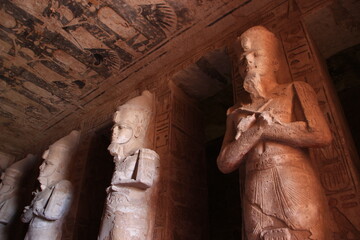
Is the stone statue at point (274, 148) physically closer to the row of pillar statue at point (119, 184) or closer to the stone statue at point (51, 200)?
the row of pillar statue at point (119, 184)

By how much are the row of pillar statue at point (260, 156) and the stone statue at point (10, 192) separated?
1.94 metres

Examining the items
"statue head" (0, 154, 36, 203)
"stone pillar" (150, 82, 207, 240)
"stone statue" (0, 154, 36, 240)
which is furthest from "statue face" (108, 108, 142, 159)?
"statue head" (0, 154, 36, 203)

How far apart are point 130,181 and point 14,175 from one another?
4.00 metres

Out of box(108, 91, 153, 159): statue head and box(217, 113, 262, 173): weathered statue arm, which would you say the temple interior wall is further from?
box(217, 113, 262, 173): weathered statue arm

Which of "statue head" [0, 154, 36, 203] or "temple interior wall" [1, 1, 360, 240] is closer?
"temple interior wall" [1, 1, 360, 240]

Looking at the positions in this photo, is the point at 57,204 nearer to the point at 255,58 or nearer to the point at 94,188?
the point at 94,188

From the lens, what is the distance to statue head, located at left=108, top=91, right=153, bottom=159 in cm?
350

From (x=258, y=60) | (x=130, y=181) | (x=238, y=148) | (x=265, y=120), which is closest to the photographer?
(x=265, y=120)

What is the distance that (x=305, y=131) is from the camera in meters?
2.11

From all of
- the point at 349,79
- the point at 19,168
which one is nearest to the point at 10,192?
the point at 19,168

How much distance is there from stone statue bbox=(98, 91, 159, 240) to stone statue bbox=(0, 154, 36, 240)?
342 centimetres

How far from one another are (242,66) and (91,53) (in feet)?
8.89

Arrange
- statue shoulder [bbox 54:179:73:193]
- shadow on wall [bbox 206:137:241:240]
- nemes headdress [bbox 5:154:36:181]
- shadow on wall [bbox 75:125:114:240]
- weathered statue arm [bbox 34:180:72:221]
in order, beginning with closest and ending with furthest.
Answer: weathered statue arm [bbox 34:180:72:221]
statue shoulder [bbox 54:179:73:193]
shadow on wall [bbox 75:125:114:240]
nemes headdress [bbox 5:154:36:181]
shadow on wall [bbox 206:137:241:240]

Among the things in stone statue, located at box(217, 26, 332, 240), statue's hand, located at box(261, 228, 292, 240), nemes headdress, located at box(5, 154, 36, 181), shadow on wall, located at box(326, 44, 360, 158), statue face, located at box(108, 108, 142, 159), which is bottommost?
statue's hand, located at box(261, 228, 292, 240)
